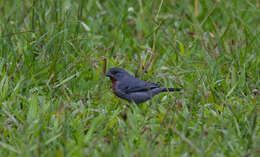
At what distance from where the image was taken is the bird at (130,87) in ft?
17.0

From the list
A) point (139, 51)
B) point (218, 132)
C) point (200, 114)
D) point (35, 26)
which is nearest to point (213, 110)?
point (200, 114)

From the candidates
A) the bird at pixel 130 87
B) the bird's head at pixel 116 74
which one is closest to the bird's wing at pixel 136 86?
the bird at pixel 130 87

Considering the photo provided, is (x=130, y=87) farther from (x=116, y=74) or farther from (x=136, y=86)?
(x=116, y=74)

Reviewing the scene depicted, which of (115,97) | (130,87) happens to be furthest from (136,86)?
(115,97)

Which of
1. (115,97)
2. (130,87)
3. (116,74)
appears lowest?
(115,97)

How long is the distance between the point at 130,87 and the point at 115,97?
0.69ft

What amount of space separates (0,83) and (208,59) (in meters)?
2.50

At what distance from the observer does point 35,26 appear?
6.21 metres

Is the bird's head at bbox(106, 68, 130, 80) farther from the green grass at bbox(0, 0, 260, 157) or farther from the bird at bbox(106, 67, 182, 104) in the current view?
the green grass at bbox(0, 0, 260, 157)

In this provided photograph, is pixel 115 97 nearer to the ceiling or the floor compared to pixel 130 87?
nearer to the floor

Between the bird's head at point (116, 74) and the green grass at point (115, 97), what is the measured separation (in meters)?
0.13

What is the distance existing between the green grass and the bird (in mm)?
91

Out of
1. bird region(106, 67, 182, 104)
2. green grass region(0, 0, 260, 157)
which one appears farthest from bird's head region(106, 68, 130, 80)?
green grass region(0, 0, 260, 157)

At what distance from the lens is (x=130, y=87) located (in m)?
5.37
